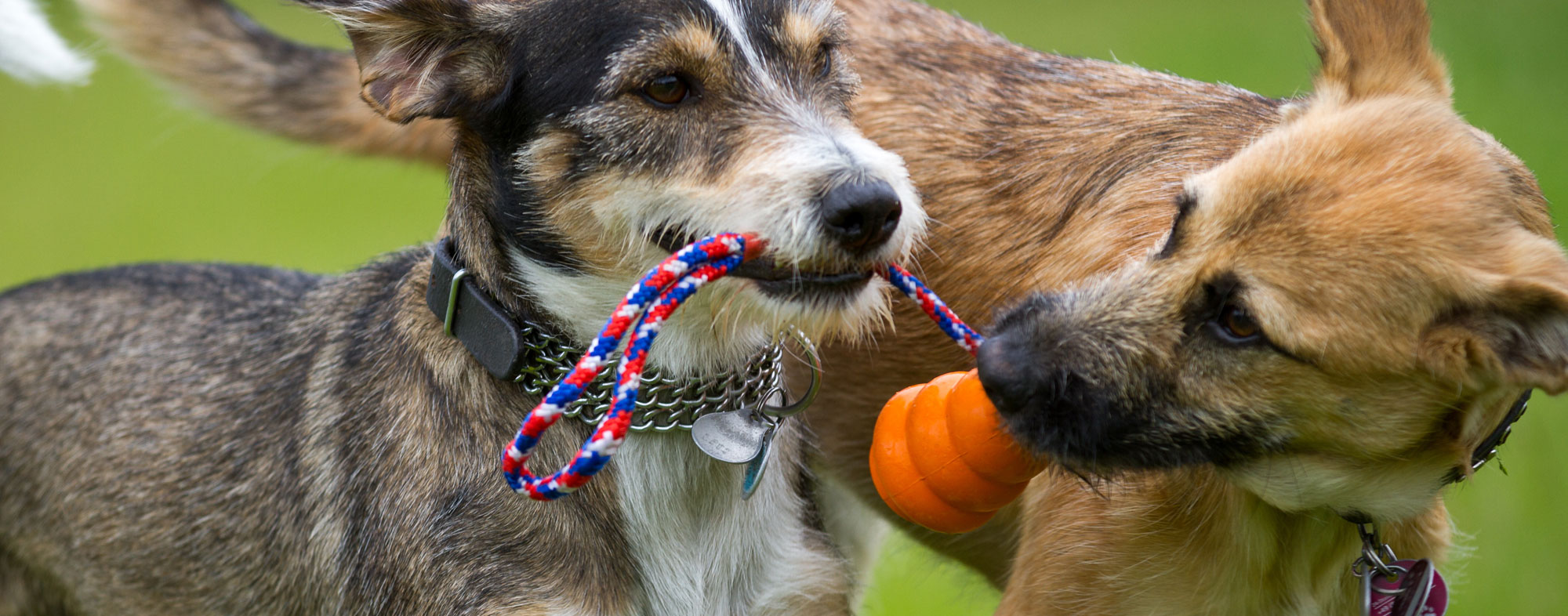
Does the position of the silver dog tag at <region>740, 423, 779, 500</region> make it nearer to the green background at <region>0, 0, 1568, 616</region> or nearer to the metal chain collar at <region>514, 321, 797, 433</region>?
the metal chain collar at <region>514, 321, 797, 433</region>

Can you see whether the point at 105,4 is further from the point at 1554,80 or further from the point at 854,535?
the point at 1554,80

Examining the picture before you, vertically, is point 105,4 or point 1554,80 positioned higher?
point 1554,80

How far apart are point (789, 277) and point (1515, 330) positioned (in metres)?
1.58

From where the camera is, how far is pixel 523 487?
9.78 ft

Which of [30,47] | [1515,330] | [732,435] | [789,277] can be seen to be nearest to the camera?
[1515,330]

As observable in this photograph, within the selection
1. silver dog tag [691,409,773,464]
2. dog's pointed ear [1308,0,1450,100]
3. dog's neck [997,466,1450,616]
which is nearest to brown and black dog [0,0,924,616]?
silver dog tag [691,409,773,464]

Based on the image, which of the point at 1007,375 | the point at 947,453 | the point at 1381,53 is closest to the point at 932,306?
the point at 947,453

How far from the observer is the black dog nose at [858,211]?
10.2 feet

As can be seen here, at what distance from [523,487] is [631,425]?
61 cm

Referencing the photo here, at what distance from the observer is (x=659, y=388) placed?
3.57 meters

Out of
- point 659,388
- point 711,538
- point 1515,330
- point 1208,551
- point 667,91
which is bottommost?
point 1208,551

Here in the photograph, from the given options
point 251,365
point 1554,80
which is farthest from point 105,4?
→ point 1554,80

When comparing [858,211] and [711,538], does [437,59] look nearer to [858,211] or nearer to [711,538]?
[858,211]

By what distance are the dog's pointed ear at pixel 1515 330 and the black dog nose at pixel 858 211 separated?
3.91 feet
